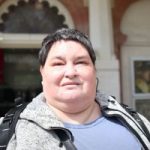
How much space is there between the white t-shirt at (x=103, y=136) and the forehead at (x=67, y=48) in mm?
222

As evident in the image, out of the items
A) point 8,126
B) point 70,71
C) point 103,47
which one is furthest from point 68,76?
point 103,47

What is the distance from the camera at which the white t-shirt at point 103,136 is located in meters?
1.30

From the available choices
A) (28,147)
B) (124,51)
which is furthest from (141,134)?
(124,51)

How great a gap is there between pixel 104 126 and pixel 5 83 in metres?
3.49

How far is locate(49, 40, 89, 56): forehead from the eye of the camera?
4.33ft

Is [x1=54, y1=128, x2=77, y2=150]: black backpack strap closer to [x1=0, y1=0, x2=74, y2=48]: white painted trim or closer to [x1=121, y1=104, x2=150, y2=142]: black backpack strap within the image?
[x1=121, y1=104, x2=150, y2=142]: black backpack strap

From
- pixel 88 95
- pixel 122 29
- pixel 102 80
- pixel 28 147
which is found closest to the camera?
pixel 28 147

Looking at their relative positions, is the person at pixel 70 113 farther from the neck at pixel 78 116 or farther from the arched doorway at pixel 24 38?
the arched doorway at pixel 24 38

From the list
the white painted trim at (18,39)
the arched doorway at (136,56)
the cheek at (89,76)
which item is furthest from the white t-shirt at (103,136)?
the arched doorway at (136,56)

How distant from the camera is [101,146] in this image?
130 cm

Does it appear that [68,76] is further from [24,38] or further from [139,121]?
[24,38]

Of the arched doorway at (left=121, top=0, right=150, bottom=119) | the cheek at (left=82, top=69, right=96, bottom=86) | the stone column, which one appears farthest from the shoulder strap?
the arched doorway at (left=121, top=0, right=150, bottom=119)

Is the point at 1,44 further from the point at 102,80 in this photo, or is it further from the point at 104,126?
the point at 104,126

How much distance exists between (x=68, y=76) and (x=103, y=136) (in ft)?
0.72
